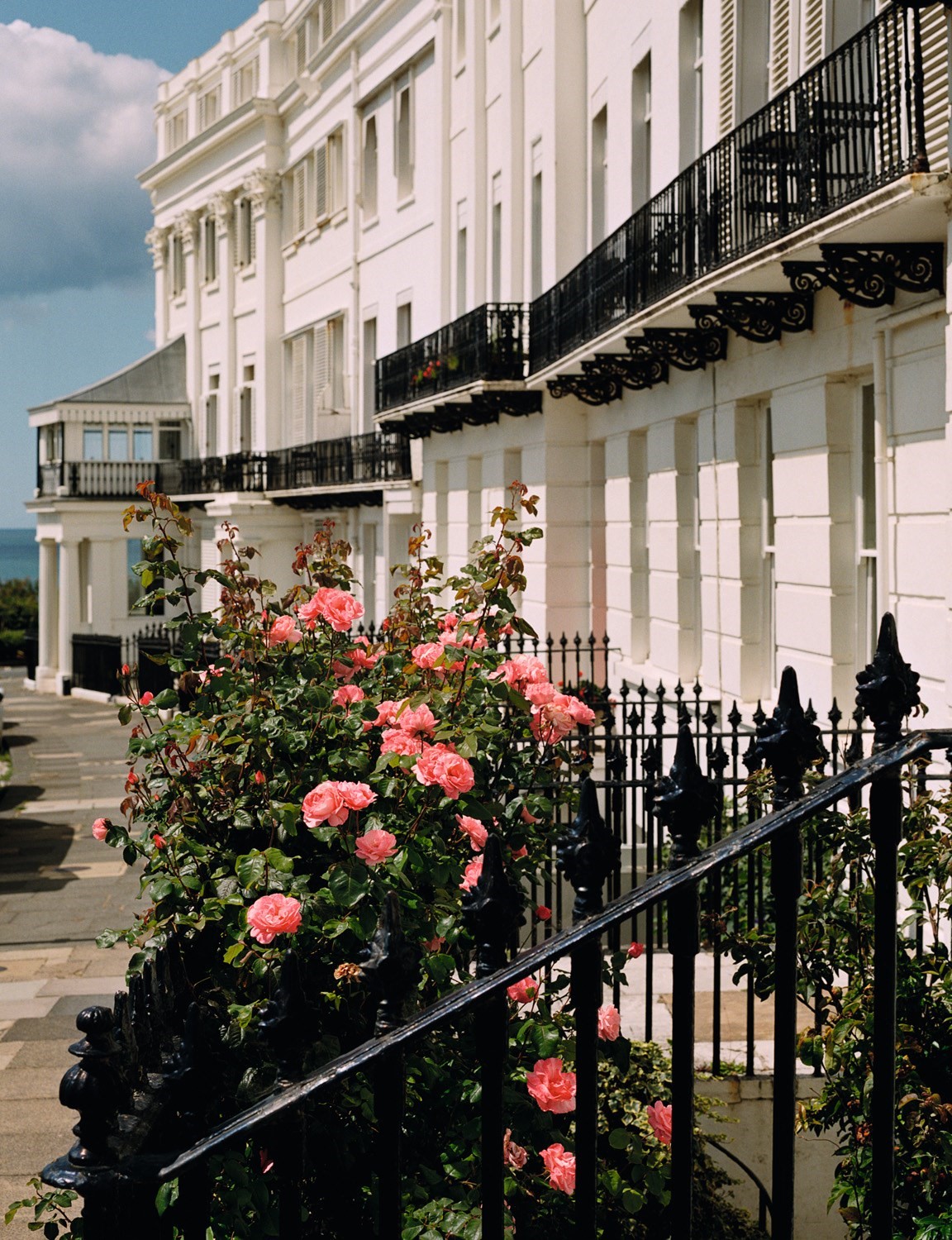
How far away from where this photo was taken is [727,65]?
12.6 meters

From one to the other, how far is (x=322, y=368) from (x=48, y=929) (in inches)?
897

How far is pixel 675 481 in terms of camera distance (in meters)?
14.4

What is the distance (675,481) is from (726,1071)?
940cm

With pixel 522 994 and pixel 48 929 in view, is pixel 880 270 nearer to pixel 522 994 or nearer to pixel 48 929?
pixel 522 994

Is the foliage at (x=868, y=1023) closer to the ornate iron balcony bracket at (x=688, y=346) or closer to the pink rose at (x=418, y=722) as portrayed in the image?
the pink rose at (x=418, y=722)

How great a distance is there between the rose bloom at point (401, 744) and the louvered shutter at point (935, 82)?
16.3 ft

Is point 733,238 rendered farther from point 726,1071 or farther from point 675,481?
point 726,1071

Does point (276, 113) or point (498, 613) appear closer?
point (498, 613)

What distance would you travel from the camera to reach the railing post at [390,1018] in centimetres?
237

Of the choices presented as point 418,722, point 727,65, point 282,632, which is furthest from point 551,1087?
point 727,65

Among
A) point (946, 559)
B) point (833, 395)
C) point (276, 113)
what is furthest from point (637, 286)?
point (276, 113)

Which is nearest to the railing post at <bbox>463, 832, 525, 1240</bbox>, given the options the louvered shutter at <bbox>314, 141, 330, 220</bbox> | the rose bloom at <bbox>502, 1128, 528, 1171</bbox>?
the rose bloom at <bbox>502, 1128, 528, 1171</bbox>

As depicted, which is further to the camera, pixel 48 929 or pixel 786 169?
pixel 48 929

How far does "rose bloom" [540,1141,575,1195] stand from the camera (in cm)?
364
